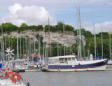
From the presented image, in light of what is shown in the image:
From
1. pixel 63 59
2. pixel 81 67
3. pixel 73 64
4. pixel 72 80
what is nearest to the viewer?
pixel 72 80

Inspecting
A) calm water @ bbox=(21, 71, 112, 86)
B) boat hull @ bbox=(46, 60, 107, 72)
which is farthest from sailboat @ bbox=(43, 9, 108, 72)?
calm water @ bbox=(21, 71, 112, 86)

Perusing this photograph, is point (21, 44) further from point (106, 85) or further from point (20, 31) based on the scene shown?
point (106, 85)

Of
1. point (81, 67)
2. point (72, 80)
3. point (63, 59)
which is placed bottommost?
point (72, 80)

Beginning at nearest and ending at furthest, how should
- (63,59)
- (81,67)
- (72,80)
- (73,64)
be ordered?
(72,80)
(73,64)
(81,67)
(63,59)

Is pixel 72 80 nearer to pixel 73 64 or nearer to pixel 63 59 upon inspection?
pixel 73 64

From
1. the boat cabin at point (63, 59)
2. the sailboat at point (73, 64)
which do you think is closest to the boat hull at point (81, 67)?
the sailboat at point (73, 64)

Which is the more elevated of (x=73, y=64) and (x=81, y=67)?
(x=73, y=64)

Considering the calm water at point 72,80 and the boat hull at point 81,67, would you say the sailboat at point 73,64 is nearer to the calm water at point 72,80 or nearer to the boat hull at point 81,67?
the boat hull at point 81,67

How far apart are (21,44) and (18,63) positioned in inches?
1632

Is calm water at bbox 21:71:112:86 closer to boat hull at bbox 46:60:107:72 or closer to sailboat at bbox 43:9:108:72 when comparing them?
sailboat at bbox 43:9:108:72

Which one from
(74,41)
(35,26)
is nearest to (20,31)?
(35,26)

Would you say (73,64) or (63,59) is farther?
(63,59)

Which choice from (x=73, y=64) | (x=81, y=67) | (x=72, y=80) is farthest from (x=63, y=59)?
(x=72, y=80)

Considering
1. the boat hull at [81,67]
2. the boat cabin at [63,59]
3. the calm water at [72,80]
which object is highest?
the boat cabin at [63,59]
